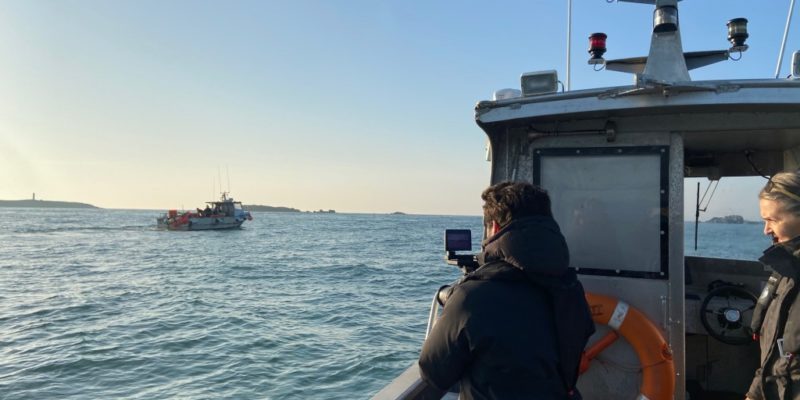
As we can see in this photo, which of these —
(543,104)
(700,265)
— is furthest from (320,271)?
(543,104)

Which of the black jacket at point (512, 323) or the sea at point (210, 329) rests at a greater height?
the black jacket at point (512, 323)

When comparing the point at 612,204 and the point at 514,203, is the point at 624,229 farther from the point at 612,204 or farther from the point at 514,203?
the point at 514,203

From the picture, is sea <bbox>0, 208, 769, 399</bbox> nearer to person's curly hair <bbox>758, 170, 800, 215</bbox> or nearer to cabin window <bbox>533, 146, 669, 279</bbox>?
cabin window <bbox>533, 146, 669, 279</bbox>

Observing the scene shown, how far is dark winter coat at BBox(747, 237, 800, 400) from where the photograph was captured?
5.85 feet

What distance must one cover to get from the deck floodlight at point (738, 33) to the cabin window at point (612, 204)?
3.72ft

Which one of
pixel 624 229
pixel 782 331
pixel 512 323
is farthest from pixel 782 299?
pixel 624 229

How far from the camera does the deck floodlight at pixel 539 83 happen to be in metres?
3.45

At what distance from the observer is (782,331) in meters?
1.85

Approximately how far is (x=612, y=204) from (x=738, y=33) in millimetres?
1586

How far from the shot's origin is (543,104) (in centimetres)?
335

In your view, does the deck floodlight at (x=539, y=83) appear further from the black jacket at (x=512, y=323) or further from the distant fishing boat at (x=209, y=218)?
the distant fishing boat at (x=209, y=218)

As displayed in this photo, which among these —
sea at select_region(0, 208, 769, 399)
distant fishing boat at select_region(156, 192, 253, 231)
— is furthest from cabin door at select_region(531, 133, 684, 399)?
distant fishing boat at select_region(156, 192, 253, 231)

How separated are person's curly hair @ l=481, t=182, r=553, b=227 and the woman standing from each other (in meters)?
0.83

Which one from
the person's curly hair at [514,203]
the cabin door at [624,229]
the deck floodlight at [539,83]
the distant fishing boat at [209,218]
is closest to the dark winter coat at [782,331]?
the person's curly hair at [514,203]
